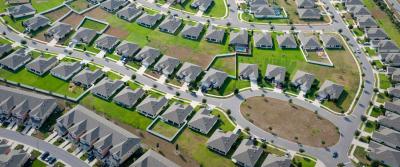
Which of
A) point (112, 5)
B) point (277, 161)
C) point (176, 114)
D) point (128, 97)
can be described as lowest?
point (128, 97)

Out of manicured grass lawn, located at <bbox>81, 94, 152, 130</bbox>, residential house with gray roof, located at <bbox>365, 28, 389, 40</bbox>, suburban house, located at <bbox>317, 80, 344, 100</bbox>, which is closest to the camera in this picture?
manicured grass lawn, located at <bbox>81, 94, 152, 130</bbox>

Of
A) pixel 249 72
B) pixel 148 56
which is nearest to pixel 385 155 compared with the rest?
pixel 249 72

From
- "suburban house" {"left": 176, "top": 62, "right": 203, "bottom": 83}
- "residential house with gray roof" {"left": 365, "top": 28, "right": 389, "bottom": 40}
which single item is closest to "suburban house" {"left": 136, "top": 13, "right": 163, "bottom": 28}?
"suburban house" {"left": 176, "top": 62, "right": 203, "bottom": 83}

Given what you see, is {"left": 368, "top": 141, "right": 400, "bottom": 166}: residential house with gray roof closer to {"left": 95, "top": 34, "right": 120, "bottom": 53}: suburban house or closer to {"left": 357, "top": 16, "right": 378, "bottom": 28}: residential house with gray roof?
{"left": 357, "top": 16, "right": 378, "bottom": 28}: residential house with gray roof

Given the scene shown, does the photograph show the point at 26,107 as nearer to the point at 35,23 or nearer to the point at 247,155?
the point at 35,23

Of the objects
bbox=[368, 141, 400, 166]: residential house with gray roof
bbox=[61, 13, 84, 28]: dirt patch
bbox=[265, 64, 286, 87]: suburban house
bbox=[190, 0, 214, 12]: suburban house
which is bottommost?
bbox=[61, 13, 84, 28]: dirt patch
